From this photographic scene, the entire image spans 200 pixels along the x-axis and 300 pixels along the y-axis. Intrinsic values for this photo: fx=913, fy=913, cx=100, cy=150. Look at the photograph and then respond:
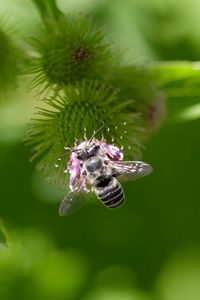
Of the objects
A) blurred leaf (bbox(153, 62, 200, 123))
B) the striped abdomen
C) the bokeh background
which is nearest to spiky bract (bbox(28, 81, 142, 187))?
the striped abdomen

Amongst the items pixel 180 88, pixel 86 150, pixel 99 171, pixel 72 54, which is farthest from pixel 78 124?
pixel 180 88

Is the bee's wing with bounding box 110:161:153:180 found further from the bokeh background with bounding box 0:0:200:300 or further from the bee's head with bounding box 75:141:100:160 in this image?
the bokeh background with bounding box 0:0:200:300

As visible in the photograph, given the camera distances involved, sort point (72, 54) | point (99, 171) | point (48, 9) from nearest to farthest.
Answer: point (99, 171) → point (72, 54) → point (48, 9)

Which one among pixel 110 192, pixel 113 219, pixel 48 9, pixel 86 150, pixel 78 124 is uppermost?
pixel 48 9

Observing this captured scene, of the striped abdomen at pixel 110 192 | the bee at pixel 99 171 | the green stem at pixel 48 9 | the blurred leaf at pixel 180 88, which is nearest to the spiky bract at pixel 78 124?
the bee at pixel 99 171

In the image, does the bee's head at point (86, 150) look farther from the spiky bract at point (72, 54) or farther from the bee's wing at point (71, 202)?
the spiky bract at point (72, 54)

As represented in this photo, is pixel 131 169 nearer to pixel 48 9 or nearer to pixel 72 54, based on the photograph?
pixel 72 54

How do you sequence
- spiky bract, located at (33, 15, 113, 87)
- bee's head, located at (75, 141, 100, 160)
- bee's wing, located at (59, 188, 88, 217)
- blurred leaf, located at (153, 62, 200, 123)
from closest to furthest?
1. bee's wing, located at (59, 188, 88, 217)
2. bee's head, located at (75, 141, 100, 160)
3. spiky bract, located at (33, 15, 113, 87)
4. blurred leaf, located at (153, 62, 200, 123)

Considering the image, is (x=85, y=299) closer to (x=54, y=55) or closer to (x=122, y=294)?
(x=122, y=294)
